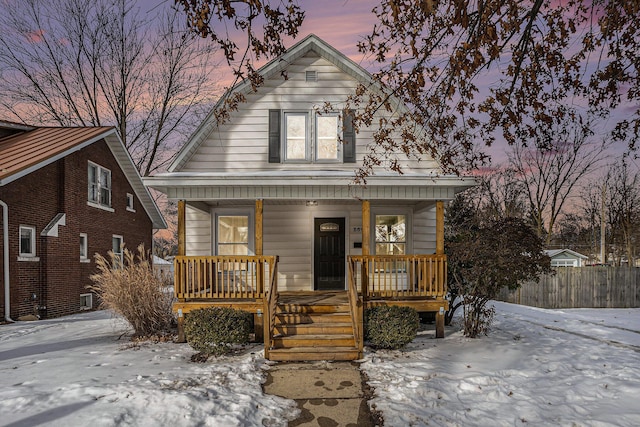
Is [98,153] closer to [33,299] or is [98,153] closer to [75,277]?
[75,277]

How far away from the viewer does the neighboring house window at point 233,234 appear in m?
11.3

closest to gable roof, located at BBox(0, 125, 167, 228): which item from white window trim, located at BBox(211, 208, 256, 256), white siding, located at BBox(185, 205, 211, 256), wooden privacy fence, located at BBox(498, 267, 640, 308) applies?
white siding, located at BBox(185, 205, 211, 256)

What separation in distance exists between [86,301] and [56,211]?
381 cm

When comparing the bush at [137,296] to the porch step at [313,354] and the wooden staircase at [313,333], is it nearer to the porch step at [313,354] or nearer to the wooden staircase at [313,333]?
the wooden staircase at [313,333]

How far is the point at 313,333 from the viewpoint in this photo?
8.42 metres

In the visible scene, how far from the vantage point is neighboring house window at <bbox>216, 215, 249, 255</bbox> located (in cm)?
1129

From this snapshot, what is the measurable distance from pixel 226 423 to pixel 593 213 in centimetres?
3774

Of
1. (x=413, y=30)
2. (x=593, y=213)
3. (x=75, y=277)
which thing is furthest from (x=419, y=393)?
(x=593, y=213)

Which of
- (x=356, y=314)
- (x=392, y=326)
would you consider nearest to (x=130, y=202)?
(x=356, y=314)

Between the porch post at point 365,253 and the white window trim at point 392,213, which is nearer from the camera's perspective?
the porch post at point 365,253

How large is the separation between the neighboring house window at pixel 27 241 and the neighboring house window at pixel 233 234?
598 centimetres

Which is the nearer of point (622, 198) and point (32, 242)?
point (32, 242)

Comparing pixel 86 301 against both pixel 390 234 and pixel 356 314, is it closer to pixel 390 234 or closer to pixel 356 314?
pixel 390 234

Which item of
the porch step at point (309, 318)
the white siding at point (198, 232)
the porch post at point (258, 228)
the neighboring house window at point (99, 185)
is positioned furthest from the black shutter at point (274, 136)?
the neighboring house window at point (99, 185)
